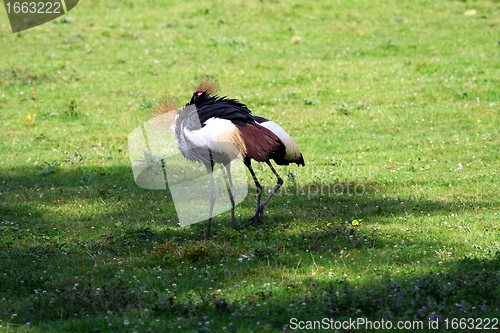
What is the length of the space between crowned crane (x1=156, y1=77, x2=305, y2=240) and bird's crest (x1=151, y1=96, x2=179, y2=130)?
0.04 metres

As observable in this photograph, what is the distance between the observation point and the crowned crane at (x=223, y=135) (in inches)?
352

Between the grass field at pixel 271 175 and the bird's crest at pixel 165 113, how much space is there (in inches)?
66.3

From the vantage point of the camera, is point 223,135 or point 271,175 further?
point 271,175

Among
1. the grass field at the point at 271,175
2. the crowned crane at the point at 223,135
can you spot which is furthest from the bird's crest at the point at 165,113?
the grass field at the point at 271,175

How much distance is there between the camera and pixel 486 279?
6.79m

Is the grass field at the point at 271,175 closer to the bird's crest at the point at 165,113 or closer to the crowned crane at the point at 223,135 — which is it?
the crowned crane at the point at 223,135

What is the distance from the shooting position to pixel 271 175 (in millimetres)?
12766

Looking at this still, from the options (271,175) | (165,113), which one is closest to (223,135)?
(165,113)

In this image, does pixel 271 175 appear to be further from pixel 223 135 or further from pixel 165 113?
pixel 223 135

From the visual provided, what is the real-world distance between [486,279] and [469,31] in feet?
64.3

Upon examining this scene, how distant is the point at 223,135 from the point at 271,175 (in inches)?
158

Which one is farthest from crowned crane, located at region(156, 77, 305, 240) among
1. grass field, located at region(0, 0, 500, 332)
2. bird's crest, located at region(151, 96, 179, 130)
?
grass field, located at region(0, 0, 500, 332)

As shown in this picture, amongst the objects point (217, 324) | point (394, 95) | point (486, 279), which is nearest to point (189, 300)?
point (217, 324)

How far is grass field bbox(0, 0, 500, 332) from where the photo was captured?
6641mm
